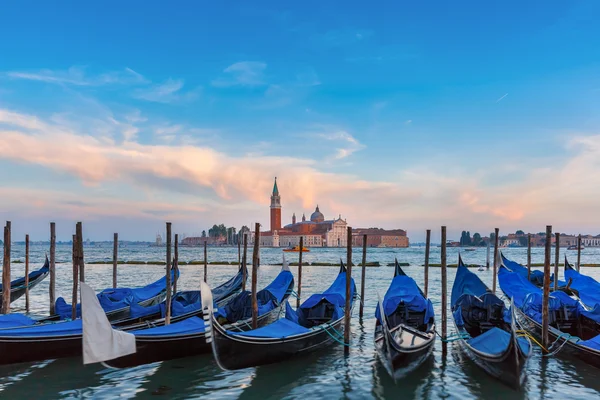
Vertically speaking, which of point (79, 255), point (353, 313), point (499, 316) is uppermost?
point (79, 255)

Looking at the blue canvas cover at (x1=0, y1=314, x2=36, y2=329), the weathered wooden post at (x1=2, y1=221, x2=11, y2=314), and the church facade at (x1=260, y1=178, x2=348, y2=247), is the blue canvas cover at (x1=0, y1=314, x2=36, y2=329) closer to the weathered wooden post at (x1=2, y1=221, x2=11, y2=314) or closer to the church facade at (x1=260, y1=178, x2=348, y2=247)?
the weathered wooden post at (x1=2, y1=221, x2=11, y2=314)

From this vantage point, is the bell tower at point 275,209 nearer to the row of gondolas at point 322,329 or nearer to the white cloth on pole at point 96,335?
the row of gondolas at point 322,329

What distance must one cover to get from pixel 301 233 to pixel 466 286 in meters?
84.8

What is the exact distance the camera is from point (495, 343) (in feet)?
17.0

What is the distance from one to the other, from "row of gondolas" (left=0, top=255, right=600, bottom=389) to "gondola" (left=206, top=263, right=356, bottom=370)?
0.5 inches

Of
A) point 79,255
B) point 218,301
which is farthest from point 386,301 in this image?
point 79,255

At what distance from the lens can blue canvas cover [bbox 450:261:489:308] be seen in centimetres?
762

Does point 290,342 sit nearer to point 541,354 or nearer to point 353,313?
point 541,354

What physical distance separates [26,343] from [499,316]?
236 inches

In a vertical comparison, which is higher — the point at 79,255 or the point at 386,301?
the point at 79,255

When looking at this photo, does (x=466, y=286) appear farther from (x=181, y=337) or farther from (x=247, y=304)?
(x=181, y=337)

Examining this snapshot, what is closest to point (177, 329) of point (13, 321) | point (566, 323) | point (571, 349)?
point (13, 321)

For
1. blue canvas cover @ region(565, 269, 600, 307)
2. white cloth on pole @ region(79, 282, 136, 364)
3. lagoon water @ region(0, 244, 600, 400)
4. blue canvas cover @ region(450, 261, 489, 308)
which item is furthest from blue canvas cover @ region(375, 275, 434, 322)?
white cloth on pole @ region(79, 282, 136, 364)

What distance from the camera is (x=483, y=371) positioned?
532 centimetres
